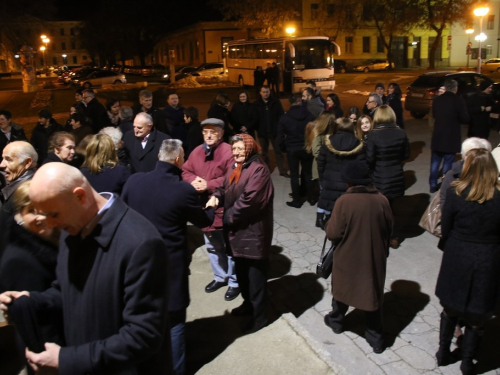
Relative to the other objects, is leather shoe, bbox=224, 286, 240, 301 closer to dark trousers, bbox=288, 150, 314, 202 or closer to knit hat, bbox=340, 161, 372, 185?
knit hat, bbox=340, 161, 372, 185

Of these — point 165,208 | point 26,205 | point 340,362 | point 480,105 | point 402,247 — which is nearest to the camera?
point 26,205

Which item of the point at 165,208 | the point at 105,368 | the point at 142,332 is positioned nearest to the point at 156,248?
the point at 142,332

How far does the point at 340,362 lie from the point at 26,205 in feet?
10.1

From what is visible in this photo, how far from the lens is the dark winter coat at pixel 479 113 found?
9.89 metres

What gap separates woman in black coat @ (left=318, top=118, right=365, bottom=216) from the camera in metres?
6.73

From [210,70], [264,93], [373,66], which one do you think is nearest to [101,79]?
[210,70]

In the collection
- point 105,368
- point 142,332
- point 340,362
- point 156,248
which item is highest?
point 156,248

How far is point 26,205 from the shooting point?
290 centimetres

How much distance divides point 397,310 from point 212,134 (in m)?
2.83

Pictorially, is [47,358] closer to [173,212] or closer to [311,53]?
[173,212]

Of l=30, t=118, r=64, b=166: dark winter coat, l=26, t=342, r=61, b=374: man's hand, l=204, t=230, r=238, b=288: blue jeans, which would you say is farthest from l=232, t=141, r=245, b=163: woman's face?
l=30, t=118, r=64, b=166: dark winter coat

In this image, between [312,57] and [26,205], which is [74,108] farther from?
[312,57]

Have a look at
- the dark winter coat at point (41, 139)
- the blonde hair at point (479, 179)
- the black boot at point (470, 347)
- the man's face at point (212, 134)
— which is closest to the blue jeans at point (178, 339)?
the man's face at point (212, 134)

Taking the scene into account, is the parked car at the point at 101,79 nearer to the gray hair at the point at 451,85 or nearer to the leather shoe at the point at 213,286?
the gray hair at the point at 451,85
